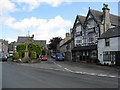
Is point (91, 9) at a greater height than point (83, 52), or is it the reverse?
point (91, 9)

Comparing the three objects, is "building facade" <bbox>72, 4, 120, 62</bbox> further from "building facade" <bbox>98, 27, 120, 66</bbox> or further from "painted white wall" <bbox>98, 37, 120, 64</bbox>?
"building facade" <bbox>98, 27, 120, 66</bbox>

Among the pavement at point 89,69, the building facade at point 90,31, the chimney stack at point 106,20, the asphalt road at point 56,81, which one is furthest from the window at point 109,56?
the asphalt road at point 56,81

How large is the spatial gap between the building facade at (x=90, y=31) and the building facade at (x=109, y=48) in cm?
196

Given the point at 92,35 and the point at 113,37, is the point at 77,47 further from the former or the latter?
the point at 113,37

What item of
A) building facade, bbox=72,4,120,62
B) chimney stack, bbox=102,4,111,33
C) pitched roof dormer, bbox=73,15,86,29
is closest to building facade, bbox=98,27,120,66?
chimney stack, bbox=102,4,111,33

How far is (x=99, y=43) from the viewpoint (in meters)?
27.3

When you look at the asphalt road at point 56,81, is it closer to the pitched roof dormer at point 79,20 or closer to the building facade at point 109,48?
the building facade at point 109,48

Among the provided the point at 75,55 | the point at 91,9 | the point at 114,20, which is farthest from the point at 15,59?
the point at 114,20

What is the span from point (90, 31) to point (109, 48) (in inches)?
299

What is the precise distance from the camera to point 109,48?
2505 cm

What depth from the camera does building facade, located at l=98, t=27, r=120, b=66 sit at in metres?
23.5

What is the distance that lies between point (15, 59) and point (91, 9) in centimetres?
2121

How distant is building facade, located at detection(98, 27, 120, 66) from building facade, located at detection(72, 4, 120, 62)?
1957mm

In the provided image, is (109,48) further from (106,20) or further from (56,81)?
(56,81)
